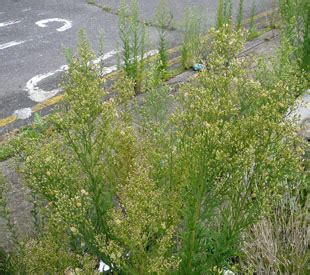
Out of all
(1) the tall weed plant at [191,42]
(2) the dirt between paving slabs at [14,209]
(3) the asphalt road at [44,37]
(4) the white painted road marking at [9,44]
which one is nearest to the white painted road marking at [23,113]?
(3) the asphalt road at [44,37]

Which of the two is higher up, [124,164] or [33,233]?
[124,164]

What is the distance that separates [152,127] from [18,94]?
3528mm

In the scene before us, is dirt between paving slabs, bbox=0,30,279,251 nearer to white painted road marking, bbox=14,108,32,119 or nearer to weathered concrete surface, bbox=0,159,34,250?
weathered concrete surface, bbox=0,159,34,250

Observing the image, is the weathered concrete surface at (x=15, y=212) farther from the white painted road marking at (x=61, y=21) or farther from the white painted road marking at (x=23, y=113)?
the white painted road marking at (x=61, y=21)

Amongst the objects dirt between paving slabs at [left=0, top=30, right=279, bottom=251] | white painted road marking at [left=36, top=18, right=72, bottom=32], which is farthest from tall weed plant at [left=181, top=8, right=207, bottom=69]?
dirt between paving slabs at [left=0, top=30, right=279, bottom=251]

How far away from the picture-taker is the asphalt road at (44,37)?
19.9 ft

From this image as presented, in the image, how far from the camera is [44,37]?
773cm

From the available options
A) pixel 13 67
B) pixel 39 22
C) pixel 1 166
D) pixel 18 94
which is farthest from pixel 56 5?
pixel 1 166

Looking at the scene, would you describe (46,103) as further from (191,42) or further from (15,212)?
(15,212)

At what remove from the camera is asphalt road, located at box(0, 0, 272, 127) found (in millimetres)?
6059

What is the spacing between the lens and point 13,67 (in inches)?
264

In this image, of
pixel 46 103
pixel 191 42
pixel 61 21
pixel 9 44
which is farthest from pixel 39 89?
pixel 61 21

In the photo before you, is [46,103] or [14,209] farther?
[46,103]

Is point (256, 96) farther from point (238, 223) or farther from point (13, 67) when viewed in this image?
point (13, 67)
